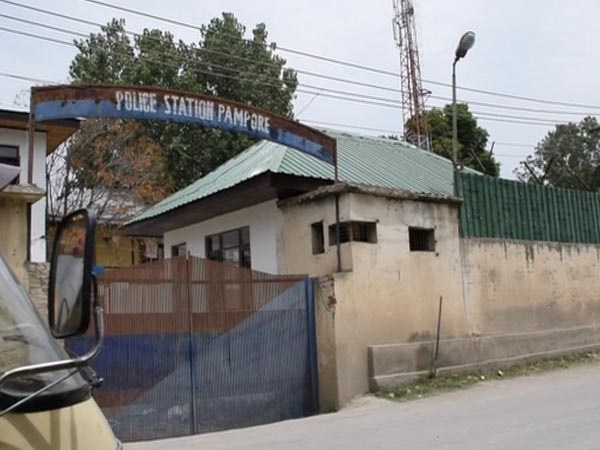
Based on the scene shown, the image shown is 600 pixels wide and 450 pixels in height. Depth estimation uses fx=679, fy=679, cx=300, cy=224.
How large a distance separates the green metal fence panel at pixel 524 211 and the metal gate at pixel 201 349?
16.5ft

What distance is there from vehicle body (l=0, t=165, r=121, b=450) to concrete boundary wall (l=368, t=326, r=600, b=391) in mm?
9946

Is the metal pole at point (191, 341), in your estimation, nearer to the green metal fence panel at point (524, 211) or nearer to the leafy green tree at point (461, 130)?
the green metal fence panel at point (524, 211)

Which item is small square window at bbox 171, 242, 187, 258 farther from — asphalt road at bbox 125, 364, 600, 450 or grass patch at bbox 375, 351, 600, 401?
asphalt road at bbox 125, 364, 600, 450

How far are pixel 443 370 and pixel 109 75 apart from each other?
70.4 feet

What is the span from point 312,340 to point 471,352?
12.8 ft

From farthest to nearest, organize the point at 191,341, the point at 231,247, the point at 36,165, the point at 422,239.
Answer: the point at 36,165, the point at 231,247, the point at 422,239, the point at 191,341

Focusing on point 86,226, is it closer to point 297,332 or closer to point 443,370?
point 297,332

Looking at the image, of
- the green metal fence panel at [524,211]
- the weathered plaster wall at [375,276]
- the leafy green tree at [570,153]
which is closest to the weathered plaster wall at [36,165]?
the weathered plaster wall at [375,276]

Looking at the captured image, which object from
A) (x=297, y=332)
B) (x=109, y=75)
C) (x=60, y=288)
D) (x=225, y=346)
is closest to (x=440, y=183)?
(x=297, y=332)

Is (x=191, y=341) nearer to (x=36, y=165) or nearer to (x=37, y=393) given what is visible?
(x=37, y=393)

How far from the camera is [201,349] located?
10.2 metres

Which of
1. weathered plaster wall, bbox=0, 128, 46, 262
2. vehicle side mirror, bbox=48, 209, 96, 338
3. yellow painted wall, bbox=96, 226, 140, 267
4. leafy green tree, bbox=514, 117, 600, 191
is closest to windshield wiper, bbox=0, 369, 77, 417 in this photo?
vehicle side mirror, bbox=48, 209, 96, 338

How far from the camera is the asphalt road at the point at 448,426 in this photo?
804 cm

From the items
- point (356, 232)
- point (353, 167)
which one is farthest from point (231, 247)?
point (356, 232)
